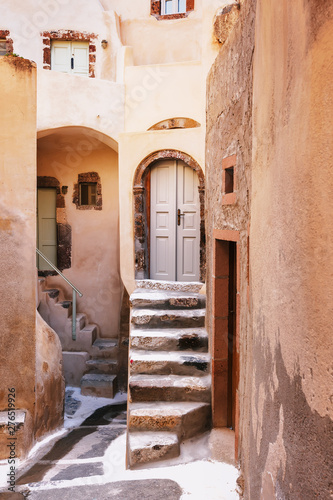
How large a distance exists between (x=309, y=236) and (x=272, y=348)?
2.50 feet

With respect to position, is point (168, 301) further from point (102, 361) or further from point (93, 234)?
point (93, 234)

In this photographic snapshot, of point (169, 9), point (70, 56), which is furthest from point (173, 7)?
point (70, 56)

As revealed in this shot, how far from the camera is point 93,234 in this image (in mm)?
11031

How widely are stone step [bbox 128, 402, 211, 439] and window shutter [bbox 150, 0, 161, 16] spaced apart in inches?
400

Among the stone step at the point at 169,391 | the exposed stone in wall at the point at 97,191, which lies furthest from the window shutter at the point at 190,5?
the stone step at the point at 169,391

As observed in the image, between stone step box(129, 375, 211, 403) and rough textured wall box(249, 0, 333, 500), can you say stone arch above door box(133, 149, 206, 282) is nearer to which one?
stone step box(129, 375, 211, 403)

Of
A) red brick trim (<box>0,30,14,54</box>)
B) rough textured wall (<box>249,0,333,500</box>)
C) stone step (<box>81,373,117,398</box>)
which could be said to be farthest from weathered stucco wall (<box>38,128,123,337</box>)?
rough textured wall (<box>249,0,333,500</box>)

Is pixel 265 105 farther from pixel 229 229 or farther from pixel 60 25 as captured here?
pixel 60 25

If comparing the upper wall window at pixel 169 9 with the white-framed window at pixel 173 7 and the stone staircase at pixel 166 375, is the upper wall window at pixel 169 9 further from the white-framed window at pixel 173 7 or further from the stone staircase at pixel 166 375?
the stone staircase at pixel 166 375

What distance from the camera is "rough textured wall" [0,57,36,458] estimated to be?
5.56 m

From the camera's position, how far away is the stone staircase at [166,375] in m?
4.51

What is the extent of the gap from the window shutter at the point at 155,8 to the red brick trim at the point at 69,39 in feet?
5.45

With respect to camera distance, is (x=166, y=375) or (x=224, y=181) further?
(x=166, y=375)

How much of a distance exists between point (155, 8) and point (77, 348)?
8.74 meters
